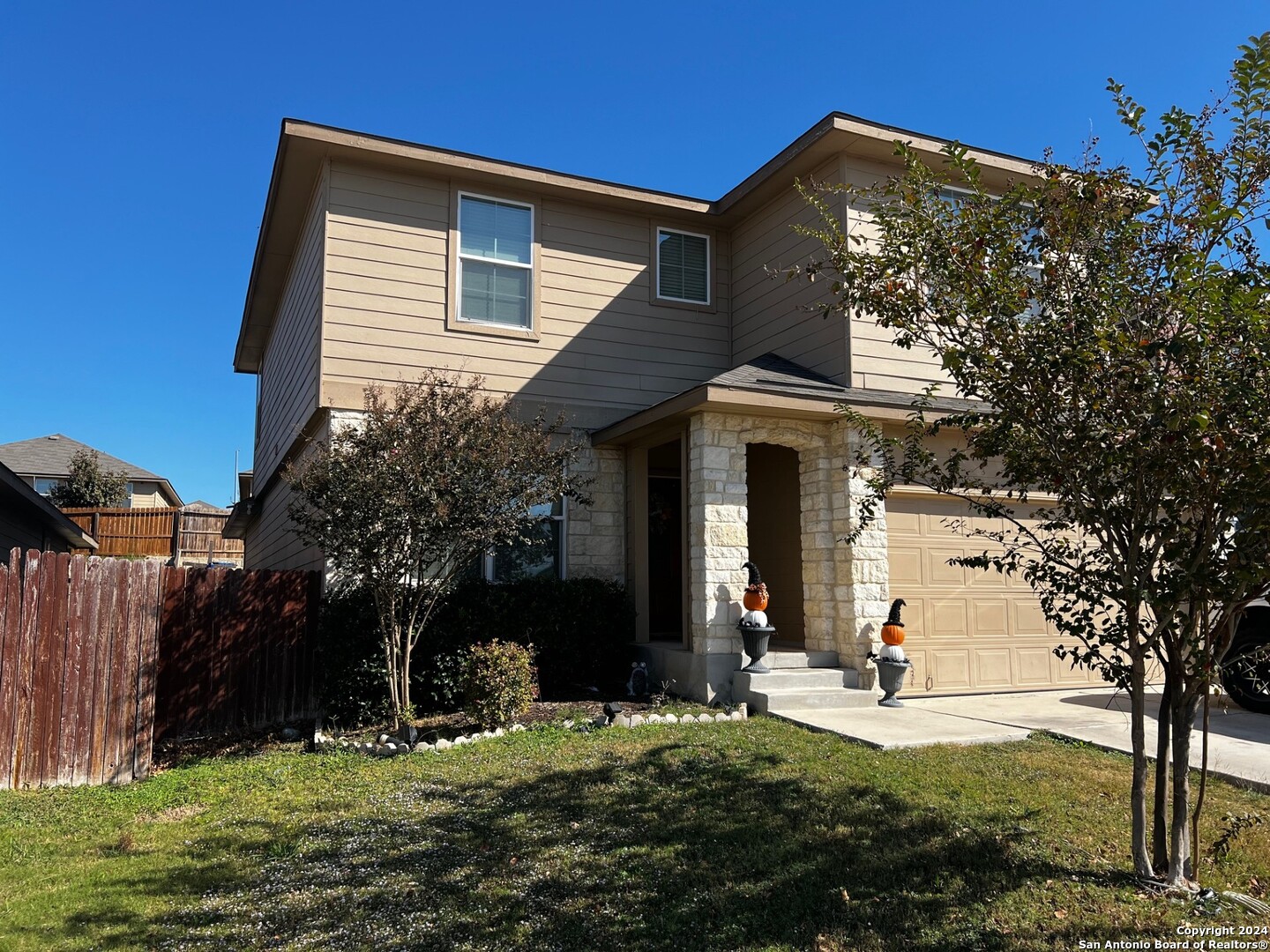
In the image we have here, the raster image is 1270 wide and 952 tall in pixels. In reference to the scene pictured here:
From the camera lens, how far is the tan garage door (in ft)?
31.1

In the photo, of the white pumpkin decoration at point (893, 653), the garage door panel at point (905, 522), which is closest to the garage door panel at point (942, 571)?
the garage door panel at point (905, 522)

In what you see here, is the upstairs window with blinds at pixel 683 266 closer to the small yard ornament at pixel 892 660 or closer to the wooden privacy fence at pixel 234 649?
the small yard ornament at pixel 892 660

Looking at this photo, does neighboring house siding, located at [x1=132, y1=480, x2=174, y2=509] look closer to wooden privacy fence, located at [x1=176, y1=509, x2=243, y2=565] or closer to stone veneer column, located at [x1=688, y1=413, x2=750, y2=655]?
wooden privacy fence, located at [x1=176, y1=509, x2=243, y2=565]

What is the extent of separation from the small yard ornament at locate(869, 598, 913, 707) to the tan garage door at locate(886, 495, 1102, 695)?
0.57m

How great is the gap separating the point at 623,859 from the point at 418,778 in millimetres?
2245

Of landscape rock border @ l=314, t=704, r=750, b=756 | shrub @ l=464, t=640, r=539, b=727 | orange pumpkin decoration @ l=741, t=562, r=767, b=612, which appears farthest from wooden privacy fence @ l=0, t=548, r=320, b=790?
orange pumpkin decoration @ l=741, t=562, r=767, b=612

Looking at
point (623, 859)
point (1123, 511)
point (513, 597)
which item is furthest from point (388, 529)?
point (1123, 511)

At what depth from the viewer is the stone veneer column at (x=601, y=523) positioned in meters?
10.5

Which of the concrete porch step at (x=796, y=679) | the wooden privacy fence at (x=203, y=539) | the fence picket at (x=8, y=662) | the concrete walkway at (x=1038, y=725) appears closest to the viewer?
the concrete walkway at (x=1038, y=725)

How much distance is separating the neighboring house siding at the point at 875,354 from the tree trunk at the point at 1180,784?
5872 millimetres

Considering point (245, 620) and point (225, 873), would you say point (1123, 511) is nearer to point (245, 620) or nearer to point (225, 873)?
point (225, 873)

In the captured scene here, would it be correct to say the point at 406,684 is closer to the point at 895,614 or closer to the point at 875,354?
the point at 895,614

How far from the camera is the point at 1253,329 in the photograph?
3.35 metres

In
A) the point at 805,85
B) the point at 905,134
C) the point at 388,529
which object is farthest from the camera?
the point at 805,85
